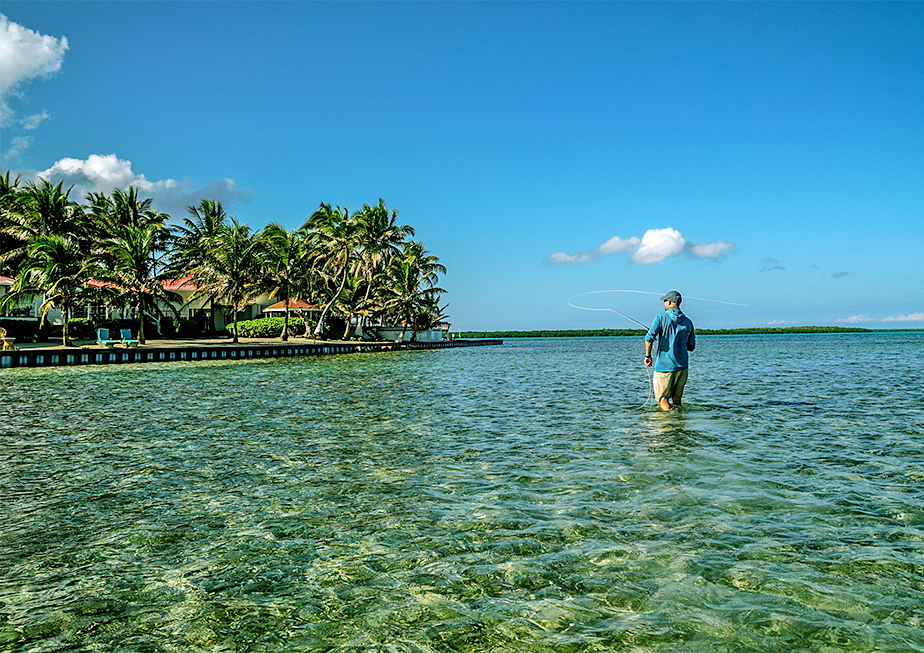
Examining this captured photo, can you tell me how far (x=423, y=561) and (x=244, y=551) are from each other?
149cm

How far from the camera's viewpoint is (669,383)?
1291cm

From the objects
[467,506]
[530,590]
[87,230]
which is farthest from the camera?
[87,230]

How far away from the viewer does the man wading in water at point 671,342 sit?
39.0 feet

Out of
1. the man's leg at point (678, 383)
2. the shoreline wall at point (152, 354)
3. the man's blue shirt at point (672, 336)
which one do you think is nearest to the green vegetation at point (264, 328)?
the shoreline wall at point (152, 354)

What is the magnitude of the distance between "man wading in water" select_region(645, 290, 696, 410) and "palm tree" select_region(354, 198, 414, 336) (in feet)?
144

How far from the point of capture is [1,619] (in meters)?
3.99

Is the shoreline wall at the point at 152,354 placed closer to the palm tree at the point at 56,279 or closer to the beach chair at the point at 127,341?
the beach chair at the point at 127,341

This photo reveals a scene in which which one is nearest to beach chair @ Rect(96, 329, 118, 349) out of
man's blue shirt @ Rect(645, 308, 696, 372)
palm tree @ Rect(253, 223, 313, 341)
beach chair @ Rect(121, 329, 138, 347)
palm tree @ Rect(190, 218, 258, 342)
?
beach chair @ Rect(121, 329, 138, 347)

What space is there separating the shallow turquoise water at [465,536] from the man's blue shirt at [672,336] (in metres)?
1.13

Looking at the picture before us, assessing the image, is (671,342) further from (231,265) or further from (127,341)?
(231,265)

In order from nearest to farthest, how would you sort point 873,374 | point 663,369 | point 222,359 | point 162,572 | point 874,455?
1. point 162,572
2. point 874,455
3. point 663,369
4. point 873,374
5. point 222,359

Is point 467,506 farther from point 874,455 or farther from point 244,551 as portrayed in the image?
point 874,455

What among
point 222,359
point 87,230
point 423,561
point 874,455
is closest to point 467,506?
point 423,561

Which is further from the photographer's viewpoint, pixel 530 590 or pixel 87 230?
pixel 87 230
